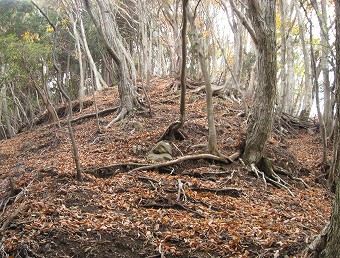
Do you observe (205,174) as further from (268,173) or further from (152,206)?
(152,206)

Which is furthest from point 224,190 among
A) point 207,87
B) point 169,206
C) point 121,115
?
point 121,115

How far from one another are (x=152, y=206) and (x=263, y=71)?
371 cm

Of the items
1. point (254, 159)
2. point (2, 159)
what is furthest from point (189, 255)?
point (2, 159)

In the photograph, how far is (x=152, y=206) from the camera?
17.3 feet

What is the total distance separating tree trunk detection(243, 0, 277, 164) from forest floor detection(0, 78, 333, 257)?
0.79 meters

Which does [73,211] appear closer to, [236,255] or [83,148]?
[236,255]

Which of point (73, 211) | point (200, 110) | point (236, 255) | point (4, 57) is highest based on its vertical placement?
point (4, 57)

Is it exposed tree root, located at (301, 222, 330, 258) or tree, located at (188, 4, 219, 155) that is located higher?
tree, located at (188, 4, 219, 155)

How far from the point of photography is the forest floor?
13.1 ft

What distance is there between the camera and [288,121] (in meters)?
13.8

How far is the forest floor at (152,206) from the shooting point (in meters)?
4.00

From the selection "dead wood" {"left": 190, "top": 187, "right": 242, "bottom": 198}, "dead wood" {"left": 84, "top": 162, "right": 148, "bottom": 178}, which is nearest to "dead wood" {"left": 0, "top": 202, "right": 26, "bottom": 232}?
"dead wood" {"left": 84, "top": 162, "right": 148, "bottom": 178}

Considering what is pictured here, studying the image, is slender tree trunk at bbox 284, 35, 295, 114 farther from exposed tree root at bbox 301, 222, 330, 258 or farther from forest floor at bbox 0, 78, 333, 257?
exposed tree root at bbox 301, 222, 330, 258

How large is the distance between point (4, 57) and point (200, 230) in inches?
392
